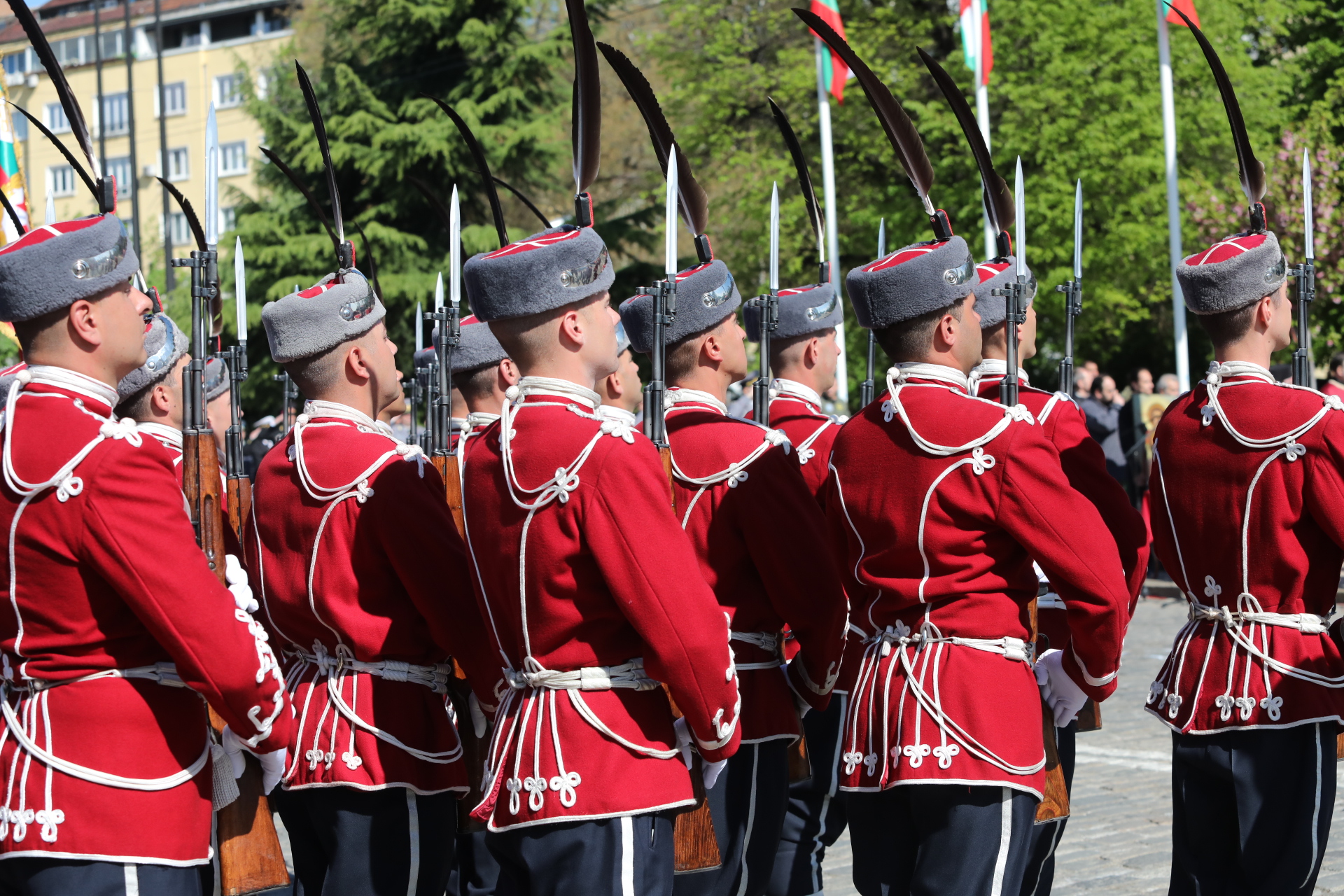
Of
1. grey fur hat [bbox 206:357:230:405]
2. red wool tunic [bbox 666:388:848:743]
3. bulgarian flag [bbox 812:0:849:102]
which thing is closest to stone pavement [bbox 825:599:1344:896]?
red wool tunic [bbox 666:388:848:743]

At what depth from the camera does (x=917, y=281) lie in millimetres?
4199

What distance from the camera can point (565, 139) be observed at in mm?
27859

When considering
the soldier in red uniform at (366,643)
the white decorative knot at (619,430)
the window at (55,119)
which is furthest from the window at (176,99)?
the white decorative knot at (619,430)

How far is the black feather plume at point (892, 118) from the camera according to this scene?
15.2ft

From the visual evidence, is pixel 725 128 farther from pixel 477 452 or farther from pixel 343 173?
pixel 477 452

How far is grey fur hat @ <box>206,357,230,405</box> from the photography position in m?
6.06

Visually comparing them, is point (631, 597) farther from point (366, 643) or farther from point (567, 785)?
point (366, 643)

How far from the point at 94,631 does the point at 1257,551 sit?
9.79 feet

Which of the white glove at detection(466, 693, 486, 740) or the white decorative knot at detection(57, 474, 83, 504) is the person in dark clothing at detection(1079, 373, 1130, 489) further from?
the white decorative knot at detection(57, 474, 83, 504)

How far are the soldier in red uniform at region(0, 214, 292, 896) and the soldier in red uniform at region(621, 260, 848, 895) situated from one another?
55.7 inches

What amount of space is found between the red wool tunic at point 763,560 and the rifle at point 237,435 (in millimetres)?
1381

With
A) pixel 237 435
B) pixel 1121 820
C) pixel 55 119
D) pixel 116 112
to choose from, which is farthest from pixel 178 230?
pixel 237 435

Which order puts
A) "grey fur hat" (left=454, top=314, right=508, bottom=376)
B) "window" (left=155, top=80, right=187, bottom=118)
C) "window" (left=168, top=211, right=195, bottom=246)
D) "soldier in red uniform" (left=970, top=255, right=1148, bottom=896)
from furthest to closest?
"window" (left=155, top=80, right=187, bottom=118) < "window" (left=168, top=211, right=195, bottom=246) < "grey fur hat" (left=454, top=314, right=508, bottom=376) < "soldier in red uniform" (left=970, top=255, right=1148, bottom=896)

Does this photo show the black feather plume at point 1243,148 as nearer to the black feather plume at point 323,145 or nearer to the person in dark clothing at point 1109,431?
the black feather plume at point 323,145
